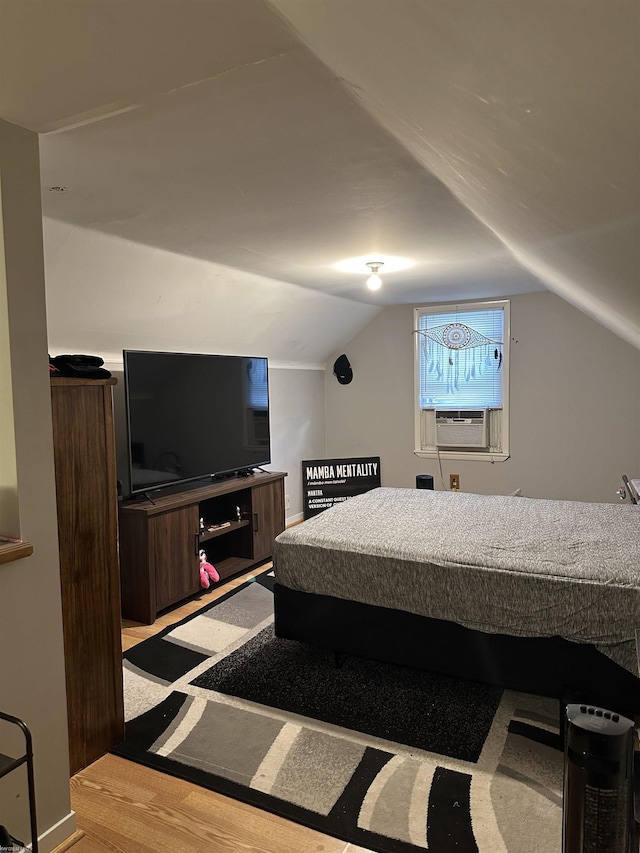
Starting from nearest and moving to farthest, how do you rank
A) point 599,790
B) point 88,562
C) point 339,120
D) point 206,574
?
point 599,790 < point 339,120 < point 88,562 < point 206,574

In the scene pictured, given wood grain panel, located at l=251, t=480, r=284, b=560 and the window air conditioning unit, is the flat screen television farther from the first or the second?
the window air conditioning unit

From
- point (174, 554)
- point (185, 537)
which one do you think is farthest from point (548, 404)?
point (174, 554)

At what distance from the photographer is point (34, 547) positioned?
180 centimetres

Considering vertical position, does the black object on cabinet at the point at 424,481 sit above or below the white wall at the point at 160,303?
below

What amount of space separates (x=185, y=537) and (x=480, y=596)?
200cm

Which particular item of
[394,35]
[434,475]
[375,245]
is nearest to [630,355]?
[434,475]

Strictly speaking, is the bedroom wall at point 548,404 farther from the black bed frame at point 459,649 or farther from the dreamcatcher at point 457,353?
the black bed frame at point 459,649

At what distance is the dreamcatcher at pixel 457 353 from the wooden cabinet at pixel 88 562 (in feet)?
13.5

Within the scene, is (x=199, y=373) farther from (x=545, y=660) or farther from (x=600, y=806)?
(x=600, y=806)

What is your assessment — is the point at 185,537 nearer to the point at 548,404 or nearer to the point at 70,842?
the point at 70,842

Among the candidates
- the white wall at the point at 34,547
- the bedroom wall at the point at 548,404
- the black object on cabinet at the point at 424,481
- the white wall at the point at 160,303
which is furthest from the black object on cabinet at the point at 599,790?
the bedroom wall at the point at 548,404

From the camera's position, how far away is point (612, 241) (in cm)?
145

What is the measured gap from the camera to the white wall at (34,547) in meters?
1.70

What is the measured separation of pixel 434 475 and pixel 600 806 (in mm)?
5386
